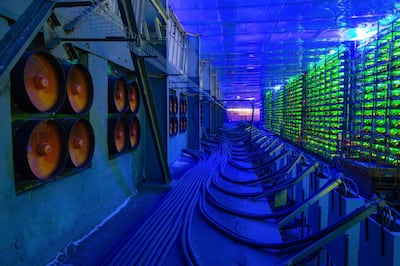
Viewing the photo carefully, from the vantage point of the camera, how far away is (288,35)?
7.10 meters

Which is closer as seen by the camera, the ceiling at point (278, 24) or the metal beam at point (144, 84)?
the metal beam at point (144, 84)

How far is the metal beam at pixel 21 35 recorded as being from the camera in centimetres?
102

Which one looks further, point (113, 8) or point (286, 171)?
point (286, 171)

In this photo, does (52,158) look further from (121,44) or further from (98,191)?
(121,44)

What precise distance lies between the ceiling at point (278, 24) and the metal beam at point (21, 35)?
14.4 ft

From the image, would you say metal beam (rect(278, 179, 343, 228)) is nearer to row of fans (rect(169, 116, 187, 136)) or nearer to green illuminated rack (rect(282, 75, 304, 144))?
row of fans (rect(169, 116, 187, 136))

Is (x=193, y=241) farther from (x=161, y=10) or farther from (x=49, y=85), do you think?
(x=161, y=10)

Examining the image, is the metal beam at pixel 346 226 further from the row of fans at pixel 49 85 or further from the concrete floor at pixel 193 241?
the row of fans at pixel 49 85

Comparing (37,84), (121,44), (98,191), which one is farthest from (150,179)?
(37,84)

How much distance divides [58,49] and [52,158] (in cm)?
77

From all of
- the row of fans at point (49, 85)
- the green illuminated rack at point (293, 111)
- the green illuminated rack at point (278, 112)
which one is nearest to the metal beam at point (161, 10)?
the row of fans at point (49, 85)

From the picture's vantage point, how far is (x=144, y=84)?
2895 millimetres

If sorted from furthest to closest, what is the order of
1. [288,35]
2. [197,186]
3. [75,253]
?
[288,35], [197,186], [75,253]

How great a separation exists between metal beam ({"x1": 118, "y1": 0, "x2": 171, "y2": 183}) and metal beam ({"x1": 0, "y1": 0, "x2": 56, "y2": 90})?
33.5 inches
